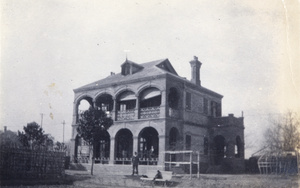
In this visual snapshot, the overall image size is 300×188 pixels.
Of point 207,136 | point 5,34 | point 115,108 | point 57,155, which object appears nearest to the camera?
point 5,34

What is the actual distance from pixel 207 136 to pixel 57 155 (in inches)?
615

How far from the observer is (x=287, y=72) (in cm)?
1118

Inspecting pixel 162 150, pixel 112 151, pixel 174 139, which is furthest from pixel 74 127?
pixel 162 150

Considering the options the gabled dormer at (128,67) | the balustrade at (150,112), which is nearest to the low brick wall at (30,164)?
the balustrade at (150,112)

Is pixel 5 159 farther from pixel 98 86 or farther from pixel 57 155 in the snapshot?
pixel 98 86

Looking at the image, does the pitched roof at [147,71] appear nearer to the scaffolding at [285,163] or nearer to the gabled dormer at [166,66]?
the gabled dormer at [166,66]

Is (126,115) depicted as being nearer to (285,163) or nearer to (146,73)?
(146,73)

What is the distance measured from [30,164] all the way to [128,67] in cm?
1426

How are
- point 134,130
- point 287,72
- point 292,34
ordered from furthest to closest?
point 134,130 < point 287,72 < point 292,34

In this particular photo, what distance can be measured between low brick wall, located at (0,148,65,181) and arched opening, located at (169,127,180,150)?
9544mm

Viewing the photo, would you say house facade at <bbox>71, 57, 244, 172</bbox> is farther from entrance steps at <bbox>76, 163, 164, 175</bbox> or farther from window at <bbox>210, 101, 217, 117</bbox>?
Result: entrance steps at <bbox>76, 163, 164, 175</bbox>

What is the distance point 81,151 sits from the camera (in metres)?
29.9

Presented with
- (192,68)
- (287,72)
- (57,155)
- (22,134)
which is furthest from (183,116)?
(287,72)

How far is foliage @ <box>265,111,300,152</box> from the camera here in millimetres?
22978
